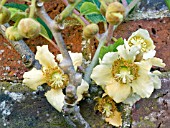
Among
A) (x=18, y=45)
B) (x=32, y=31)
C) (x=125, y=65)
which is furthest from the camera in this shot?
(x=18, y=45)

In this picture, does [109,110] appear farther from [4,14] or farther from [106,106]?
[4,14]

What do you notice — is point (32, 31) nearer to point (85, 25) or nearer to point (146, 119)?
point (85, 25)

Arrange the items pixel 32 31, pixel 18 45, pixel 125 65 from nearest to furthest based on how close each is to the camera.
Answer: pixel 32 31
pixel 125 65
pixel 18 45

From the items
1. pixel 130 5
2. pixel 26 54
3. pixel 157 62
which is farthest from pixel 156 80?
pixel 26 54

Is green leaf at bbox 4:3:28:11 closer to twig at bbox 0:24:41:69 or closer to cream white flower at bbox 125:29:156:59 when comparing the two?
twig at bbox 0:24:41:69

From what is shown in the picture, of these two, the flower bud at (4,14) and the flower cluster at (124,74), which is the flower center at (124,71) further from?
the flower bud at (4,14)

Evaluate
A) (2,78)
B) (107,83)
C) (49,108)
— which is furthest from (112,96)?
(2,78)

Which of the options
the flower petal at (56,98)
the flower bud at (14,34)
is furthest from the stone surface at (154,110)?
the flower bud at (14,34)
